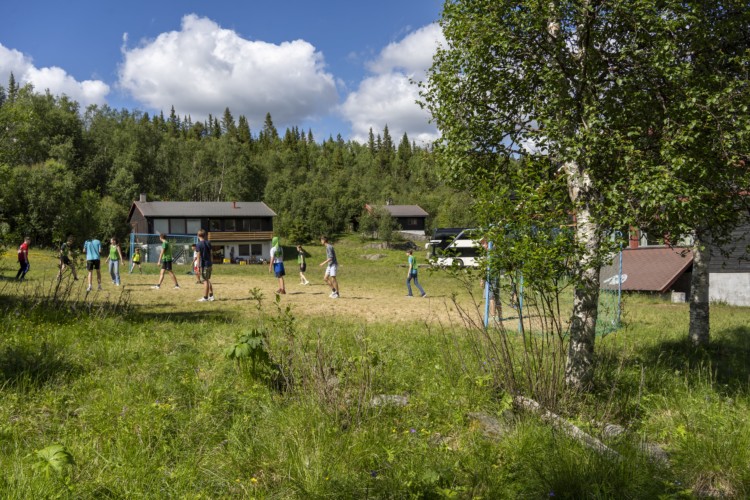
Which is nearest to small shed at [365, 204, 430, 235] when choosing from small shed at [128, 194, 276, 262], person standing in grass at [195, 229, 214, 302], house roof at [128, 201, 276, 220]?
house roof at [128, 201, 276, 220]

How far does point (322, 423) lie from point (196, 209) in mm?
50709

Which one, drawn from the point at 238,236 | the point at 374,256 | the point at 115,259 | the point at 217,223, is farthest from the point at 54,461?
the point at 217,223

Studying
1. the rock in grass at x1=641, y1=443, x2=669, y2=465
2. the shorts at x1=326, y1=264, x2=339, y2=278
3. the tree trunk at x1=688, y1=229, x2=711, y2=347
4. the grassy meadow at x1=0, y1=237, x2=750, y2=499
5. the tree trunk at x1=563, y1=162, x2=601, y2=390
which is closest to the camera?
the grassy meadow at x1=0, y1=237, x2=750, y2=499

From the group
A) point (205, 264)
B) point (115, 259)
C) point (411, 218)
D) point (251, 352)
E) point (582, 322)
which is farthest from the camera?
point (411, 218)

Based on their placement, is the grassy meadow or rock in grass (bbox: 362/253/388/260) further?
rock in grass (bbox: 362/253/388/260)

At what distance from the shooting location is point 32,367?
5.52 metres

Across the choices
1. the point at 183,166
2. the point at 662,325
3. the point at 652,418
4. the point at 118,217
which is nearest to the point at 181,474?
the point at 652,418

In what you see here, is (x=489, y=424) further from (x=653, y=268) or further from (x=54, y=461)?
(x=653, y=268)

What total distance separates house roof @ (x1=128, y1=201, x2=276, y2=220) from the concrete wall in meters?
41.1

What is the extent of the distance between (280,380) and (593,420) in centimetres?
334

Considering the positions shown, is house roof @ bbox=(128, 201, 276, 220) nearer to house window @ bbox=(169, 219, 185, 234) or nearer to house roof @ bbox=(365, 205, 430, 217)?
house window @ bbox=(169, 219, 185, 234)

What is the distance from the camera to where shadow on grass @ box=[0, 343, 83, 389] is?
5.20 m

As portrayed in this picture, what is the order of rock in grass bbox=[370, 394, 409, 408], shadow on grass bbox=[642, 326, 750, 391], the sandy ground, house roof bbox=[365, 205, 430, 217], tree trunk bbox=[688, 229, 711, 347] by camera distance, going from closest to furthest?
rock in grass bbox=[370, 394, 409, 408]
shadow on grass bbox=[642, 326, 750, 391]
tree trunk bbox=[688, 229, 711, 347]
the sandy ground
house roof bbox=[365, 205, 430, 217]

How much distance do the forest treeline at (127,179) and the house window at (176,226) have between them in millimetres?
4499
